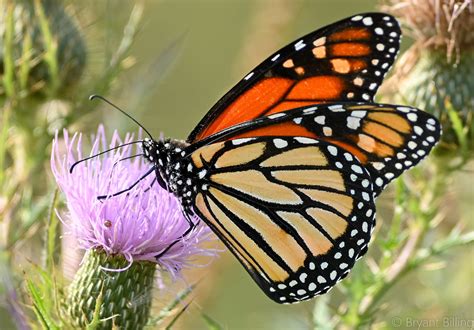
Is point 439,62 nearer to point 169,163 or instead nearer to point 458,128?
point 458,128

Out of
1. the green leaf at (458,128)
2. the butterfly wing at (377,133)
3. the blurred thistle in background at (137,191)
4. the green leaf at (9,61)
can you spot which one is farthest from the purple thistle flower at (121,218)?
the green leaf at (458,128)

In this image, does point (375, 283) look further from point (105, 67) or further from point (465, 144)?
point (105, 67)

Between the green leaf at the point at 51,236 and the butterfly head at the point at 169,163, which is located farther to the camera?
the butterfly head at the point at 169,163

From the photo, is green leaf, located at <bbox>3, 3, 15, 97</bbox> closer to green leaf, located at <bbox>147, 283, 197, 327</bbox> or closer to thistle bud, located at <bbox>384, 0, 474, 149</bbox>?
green leaf, located at <bbox>147, 283, 197, 327</bbox>

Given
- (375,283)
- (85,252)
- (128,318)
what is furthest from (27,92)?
(375,283)

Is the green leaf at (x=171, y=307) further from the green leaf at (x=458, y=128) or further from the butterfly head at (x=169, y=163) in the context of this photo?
the green leaf at (x=458, y=128)

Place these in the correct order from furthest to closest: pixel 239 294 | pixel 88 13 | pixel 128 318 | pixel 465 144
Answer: pixel 239 294 < pixel 88 13 < pixel 465 144 < pixel 128 318

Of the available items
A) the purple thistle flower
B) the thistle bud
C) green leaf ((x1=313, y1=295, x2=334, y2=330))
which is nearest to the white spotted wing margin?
the purple thistle flower
